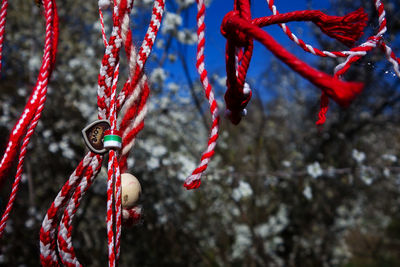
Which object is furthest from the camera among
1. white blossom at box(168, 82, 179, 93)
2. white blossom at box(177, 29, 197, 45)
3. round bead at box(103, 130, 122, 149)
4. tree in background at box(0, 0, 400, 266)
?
white blossom at box(168, 82, 179, 93)

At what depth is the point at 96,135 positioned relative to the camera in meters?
0.45

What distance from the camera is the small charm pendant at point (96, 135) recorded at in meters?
0.44

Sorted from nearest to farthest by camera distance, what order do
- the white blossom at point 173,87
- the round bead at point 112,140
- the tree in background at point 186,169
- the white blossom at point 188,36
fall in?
the round bead at point 112,140
the tree in background at point 186,169
the white blossom at point 188,36
the white blossom at point 173,87

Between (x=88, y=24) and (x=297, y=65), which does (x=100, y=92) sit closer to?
(x=297, y=65)

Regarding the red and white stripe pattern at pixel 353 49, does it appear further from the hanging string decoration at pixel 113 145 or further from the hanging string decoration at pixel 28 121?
the hanging string decoration at pixel 28 121

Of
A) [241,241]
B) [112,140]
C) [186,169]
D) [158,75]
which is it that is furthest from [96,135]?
[241,241]

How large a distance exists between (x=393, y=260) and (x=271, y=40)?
4.28m

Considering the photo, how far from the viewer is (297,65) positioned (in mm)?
353

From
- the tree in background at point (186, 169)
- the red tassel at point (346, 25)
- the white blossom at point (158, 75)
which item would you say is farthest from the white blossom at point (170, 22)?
the red tassel at point (346, 25)

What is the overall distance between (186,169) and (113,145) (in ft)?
4.62

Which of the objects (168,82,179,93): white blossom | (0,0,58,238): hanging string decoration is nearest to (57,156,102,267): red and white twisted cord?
(0,0,58,238): hanging string decoration

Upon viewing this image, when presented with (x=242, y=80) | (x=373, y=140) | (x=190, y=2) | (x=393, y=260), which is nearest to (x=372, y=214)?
(x=393, y=260)

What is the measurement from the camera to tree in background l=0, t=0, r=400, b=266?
195 centimetres

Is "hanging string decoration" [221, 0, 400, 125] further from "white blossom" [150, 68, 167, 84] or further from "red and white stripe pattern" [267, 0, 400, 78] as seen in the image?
"white blossom" [150, 68, 167, 84]
